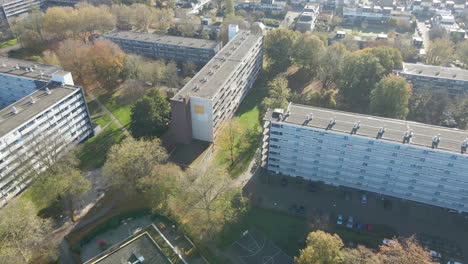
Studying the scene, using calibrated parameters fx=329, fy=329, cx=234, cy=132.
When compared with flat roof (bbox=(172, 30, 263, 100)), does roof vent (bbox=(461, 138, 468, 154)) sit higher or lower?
lower

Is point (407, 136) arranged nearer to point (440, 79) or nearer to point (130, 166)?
point (440, 79)

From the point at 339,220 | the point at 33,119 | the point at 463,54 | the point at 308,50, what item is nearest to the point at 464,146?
the point at 339,220

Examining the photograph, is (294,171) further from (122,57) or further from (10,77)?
(10,77)

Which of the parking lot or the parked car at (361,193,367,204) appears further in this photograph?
the parked car at (361,193,367,204)

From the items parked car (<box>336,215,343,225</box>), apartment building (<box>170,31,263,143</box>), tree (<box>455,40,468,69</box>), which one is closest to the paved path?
apartment building (<box>170,31,263,143</box>)

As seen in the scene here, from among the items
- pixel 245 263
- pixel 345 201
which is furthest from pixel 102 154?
pixel 345 201

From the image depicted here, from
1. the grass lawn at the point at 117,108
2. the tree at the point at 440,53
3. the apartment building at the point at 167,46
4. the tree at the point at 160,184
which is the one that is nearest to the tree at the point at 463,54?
the tree at the point at 440,53

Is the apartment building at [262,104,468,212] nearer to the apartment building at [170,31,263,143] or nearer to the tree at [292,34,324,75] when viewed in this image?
the apartment building at [170,31,263,143]
